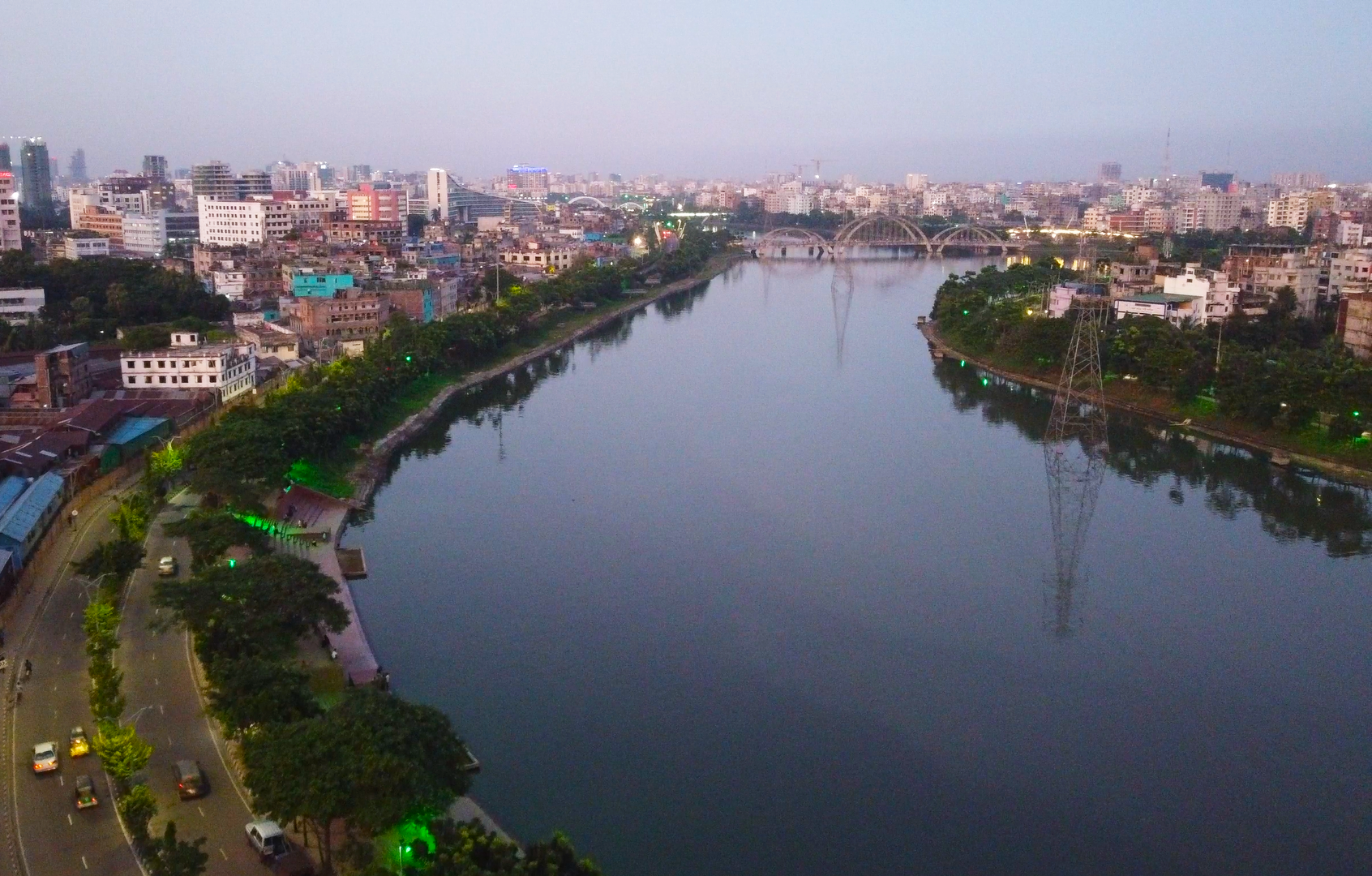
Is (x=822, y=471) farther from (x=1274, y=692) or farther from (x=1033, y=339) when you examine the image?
(x=1033, y=339)

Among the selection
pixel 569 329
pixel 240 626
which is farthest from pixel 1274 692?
pixel 569 329

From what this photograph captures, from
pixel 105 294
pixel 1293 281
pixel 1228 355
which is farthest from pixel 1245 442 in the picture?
pixel 105 294

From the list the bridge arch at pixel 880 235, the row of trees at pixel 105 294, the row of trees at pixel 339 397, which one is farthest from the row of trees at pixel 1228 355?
the bridge arch at pixel 880 235

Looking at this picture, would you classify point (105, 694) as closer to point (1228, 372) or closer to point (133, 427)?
point (133, 427)

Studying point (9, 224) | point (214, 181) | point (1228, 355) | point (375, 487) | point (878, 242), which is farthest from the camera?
point (878, 242)

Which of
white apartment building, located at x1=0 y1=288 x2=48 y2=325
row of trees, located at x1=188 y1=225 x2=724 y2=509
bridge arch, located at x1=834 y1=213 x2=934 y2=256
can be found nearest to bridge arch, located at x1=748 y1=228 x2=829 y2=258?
bridge arch, located at x1=834 y1=213 x2=934 y2=256

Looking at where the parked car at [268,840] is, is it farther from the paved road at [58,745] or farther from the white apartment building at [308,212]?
the white apartment building at [308,212]
